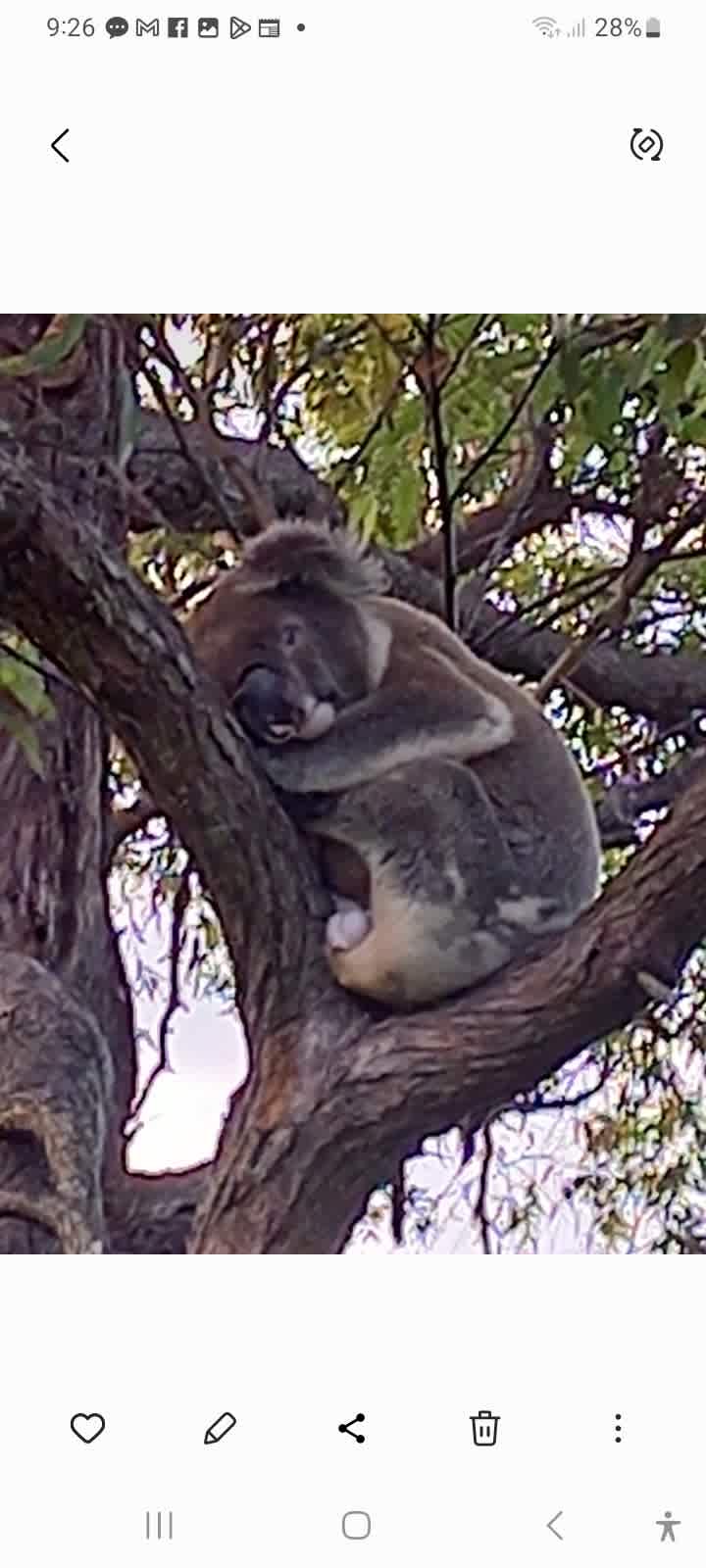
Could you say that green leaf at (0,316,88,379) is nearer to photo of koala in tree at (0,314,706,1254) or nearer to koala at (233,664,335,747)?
photo of koala in tree at (0,314,706,1254)

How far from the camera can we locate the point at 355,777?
1280 millimetres

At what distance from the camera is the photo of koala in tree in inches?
42.2

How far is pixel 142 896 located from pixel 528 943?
0.67 feet

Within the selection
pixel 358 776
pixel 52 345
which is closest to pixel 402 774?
pixel 358 776
